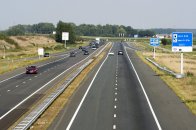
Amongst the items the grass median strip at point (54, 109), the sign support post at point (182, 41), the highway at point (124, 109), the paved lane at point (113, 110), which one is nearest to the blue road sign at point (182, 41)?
the sign support post at point (182, 41)

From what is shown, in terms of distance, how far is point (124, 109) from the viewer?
36.2 m

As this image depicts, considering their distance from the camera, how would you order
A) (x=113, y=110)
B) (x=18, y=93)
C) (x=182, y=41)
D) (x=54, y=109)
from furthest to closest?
(x=182, y=41) → (x=18, y=93) → (x=54, y=109) → (x=113, y=110)

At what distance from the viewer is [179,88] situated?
167ft

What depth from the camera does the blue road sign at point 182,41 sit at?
66.5 m

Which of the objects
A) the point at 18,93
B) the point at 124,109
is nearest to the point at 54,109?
the point at 124,109

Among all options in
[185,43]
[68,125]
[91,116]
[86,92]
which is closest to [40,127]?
[68,125]

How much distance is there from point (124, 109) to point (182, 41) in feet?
109

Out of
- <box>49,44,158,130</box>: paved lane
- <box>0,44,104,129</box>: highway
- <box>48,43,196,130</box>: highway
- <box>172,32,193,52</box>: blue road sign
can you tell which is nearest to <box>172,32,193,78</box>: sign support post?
<box>172,32,193,52</box>: blue road sign

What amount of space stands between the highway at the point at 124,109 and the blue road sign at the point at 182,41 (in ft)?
41.0

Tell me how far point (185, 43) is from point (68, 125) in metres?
41.0

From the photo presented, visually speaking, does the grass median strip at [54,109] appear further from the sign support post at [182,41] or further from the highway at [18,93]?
the sign support post at [182,41]

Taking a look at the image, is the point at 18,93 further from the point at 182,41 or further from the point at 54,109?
the point at 182,41

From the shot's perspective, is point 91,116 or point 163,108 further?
point 163,108

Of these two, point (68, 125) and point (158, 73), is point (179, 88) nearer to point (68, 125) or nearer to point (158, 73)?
point (158, 73)
